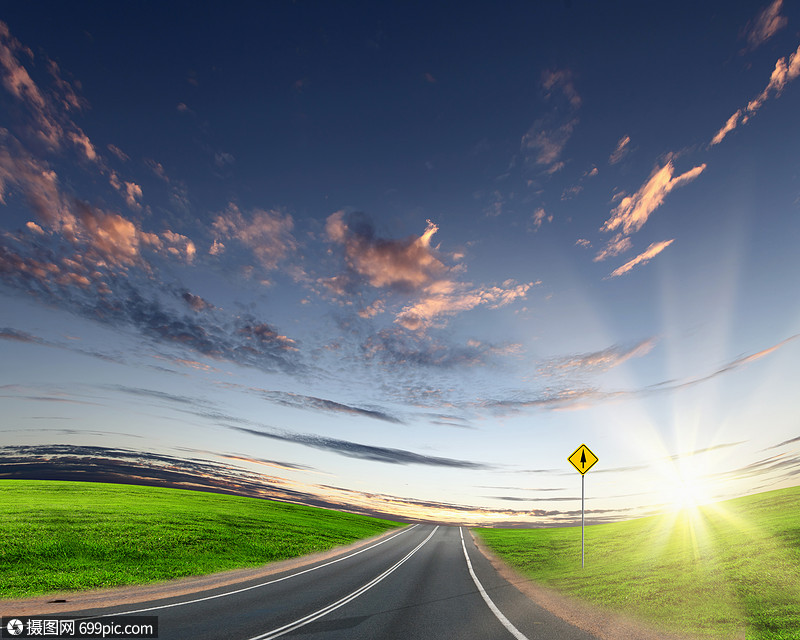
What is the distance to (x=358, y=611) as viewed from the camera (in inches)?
432

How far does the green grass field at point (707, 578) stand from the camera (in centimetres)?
848

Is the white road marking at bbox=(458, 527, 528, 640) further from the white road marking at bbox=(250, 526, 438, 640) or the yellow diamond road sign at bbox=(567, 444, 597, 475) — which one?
the yellow diamond road sign at bbox=(567, 444, 597, 475)

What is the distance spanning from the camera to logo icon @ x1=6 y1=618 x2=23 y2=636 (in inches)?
349

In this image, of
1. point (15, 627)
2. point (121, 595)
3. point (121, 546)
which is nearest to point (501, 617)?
point (15, 627)

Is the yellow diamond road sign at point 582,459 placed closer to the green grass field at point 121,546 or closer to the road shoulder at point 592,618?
the road shoulder at point 592,618

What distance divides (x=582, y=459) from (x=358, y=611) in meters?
10.7

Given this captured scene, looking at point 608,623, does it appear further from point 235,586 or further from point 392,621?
point 235,586

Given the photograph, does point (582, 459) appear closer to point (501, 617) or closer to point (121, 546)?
point (501, 617)

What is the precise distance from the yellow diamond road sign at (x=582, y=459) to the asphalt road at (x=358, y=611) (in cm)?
554

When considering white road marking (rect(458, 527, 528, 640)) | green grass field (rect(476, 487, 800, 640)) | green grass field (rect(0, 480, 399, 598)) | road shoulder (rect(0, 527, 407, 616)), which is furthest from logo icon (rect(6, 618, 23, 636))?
green grass field (rect(476, 487, 800, 640))

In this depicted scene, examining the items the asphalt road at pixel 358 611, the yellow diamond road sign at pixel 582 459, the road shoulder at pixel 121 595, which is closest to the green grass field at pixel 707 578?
the asphalt road at pixel 358 611

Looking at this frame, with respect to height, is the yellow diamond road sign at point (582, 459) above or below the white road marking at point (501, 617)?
above

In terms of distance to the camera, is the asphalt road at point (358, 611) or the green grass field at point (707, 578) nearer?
the green grass field at point (707, 578)

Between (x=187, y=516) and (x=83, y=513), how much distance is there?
8245 millimetres
